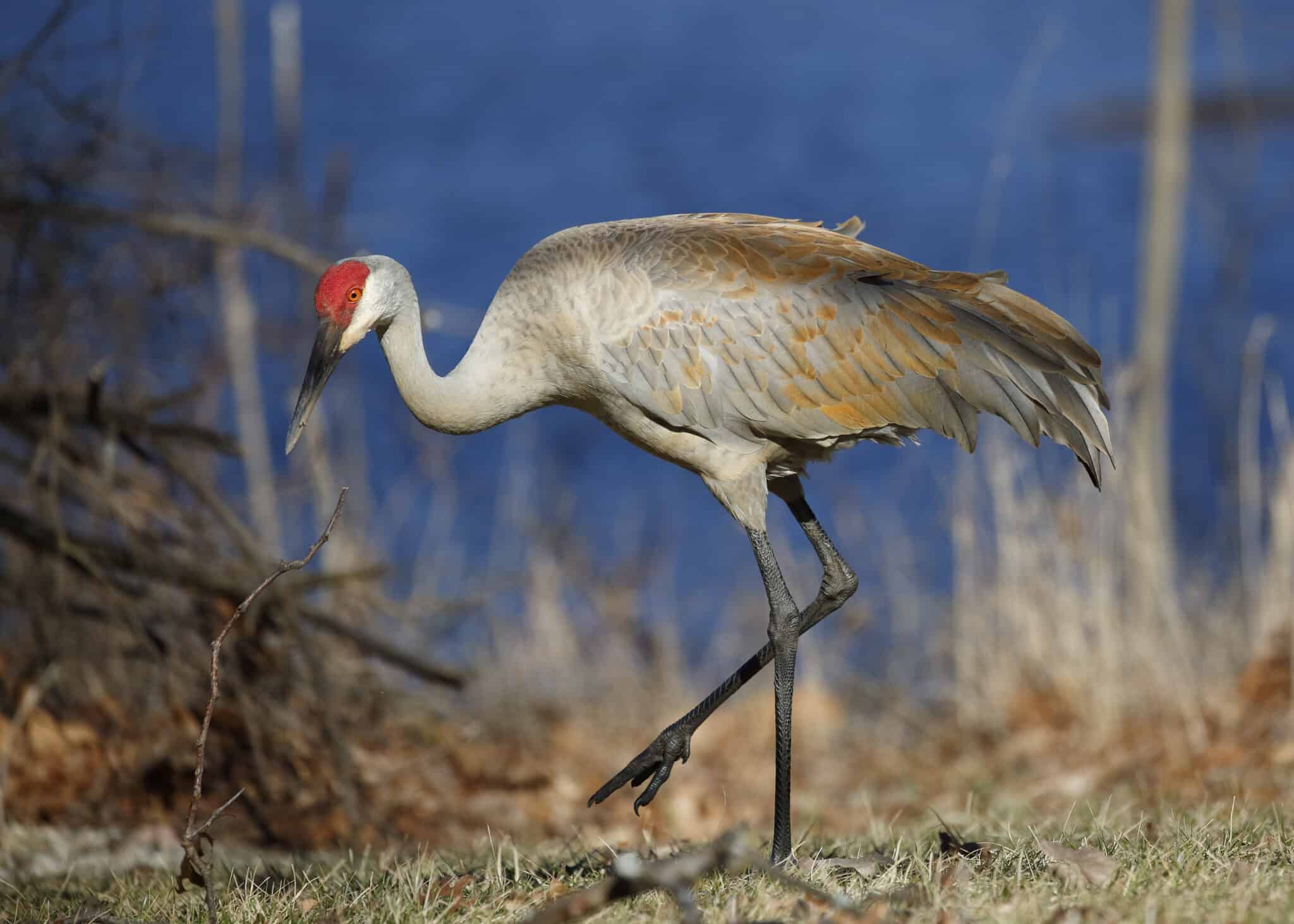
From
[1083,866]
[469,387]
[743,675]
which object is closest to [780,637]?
[743,675]

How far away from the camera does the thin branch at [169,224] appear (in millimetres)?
5324

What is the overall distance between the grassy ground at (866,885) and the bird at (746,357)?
0.57 metres

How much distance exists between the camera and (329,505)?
676 cm

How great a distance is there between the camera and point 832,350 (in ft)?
13.2

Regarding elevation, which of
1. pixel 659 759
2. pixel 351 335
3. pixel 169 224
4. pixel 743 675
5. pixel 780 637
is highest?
pixel 169 224

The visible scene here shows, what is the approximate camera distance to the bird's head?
4.04 metres

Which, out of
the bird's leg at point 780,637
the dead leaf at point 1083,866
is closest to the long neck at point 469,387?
the bird's leg at point 780,637

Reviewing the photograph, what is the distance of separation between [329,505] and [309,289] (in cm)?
378

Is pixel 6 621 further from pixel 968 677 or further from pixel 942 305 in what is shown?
pixel 968 677

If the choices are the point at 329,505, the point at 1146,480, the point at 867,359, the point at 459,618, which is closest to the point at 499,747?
the point at 459,618

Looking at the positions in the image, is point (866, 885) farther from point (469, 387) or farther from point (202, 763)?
point (469, 387)

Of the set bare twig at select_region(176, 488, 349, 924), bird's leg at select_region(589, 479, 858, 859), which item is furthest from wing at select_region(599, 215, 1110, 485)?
bare twig at select_region(176, 488, 349, 924)

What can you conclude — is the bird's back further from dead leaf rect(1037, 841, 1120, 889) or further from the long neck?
dead leaf rect(1037, 841, 1120, 889)

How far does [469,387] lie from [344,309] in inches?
17.2
